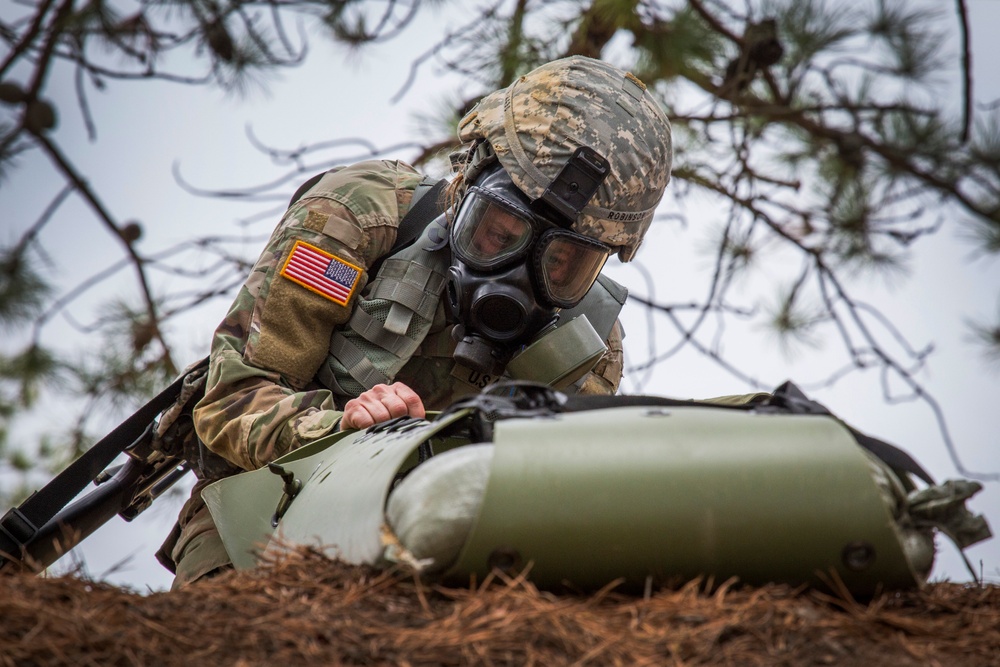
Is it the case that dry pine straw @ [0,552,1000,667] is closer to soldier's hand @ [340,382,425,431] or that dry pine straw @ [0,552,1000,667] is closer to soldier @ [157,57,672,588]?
soldier's hand @ [340,382,425,431]

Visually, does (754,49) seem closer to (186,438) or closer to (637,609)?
(186,438)

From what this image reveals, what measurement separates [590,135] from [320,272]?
81 centimetres

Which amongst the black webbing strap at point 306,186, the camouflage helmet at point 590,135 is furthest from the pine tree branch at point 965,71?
the black webbing strap at point 306,186

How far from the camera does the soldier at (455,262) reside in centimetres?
264

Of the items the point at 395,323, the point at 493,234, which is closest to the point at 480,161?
the point at 493,234

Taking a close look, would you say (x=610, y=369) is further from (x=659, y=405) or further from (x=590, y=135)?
(x=659, y=405)

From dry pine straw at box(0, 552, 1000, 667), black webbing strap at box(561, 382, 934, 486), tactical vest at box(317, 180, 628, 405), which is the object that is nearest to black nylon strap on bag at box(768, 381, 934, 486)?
black webbing strap at box(561, 382, 934, 486)

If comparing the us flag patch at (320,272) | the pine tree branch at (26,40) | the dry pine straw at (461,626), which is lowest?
the dry pine straw at (461,626)

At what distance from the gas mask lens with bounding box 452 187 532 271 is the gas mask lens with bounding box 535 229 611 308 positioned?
0.06 meters

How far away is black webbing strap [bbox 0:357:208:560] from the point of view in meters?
2.79

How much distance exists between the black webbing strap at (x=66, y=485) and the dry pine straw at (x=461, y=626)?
1.31 m

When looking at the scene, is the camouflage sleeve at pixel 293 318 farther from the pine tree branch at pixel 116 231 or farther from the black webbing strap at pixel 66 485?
the pine tree branch at pixel 116 231

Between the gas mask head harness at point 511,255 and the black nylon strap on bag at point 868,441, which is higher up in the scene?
the gas mask head harness at point 511,255

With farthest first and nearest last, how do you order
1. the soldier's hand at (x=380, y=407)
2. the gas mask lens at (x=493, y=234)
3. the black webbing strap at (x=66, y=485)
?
1. the black webbing strap at (x=66, y=485)
2. the gas mask lens at (x=493, y=234)
3. the soldier's hand at (x=380, y=407)
